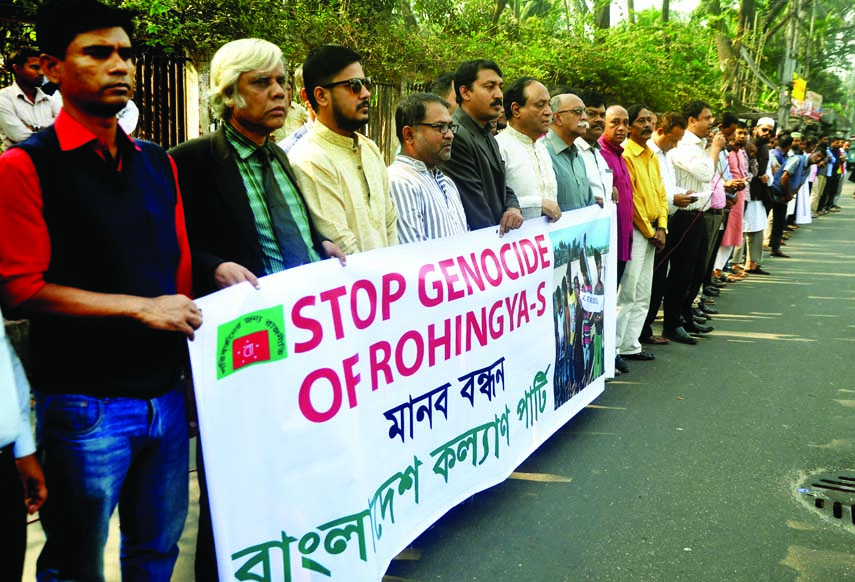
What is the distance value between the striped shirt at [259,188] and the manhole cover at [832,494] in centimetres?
286

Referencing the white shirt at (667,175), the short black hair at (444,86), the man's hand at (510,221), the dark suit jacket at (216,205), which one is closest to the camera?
the dark suit jacket at (216,205)

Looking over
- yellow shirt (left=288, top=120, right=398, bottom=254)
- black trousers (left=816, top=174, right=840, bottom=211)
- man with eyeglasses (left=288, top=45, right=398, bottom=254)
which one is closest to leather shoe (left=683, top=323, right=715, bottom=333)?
yellow shirt (left=288, top=120, right=398, bottom=254)

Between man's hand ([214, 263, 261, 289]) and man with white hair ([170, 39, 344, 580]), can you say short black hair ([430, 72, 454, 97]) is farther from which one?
man's hand ([214, 263, 261, 289])

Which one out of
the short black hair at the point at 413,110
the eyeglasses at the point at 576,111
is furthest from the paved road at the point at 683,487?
the eyeglasses at the point at 576,111

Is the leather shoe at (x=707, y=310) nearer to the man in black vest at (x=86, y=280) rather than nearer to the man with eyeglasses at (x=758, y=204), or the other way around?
the man with eyeglasses at (x=758, y=204)

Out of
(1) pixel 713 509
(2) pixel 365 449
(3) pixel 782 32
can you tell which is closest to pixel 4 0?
(2) pixel 365 449

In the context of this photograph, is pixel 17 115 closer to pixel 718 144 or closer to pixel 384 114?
pixel 384 114

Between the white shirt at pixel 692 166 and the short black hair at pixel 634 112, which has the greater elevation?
the short black hair at pixel 634 112

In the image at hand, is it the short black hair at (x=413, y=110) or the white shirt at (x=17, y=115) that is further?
the white shirt at (x=17, y=115)

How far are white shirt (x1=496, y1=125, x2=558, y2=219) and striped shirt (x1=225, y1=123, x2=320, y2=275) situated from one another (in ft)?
7.73

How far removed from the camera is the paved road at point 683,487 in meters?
3.26

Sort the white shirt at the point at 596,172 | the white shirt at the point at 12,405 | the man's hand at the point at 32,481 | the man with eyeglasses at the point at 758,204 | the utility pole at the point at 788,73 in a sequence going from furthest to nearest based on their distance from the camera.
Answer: the utility pole at the point at 788,73
the man with eyeglasses at the point at 758,204
the white shirt at the point at 596,172
the man's hand at the point at 32,481
the white shirt at the point at 12,405

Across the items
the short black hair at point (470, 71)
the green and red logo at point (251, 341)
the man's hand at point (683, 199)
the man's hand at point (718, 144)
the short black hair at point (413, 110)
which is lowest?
the green and red logo at point (251, 341)

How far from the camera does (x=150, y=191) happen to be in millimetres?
2217
